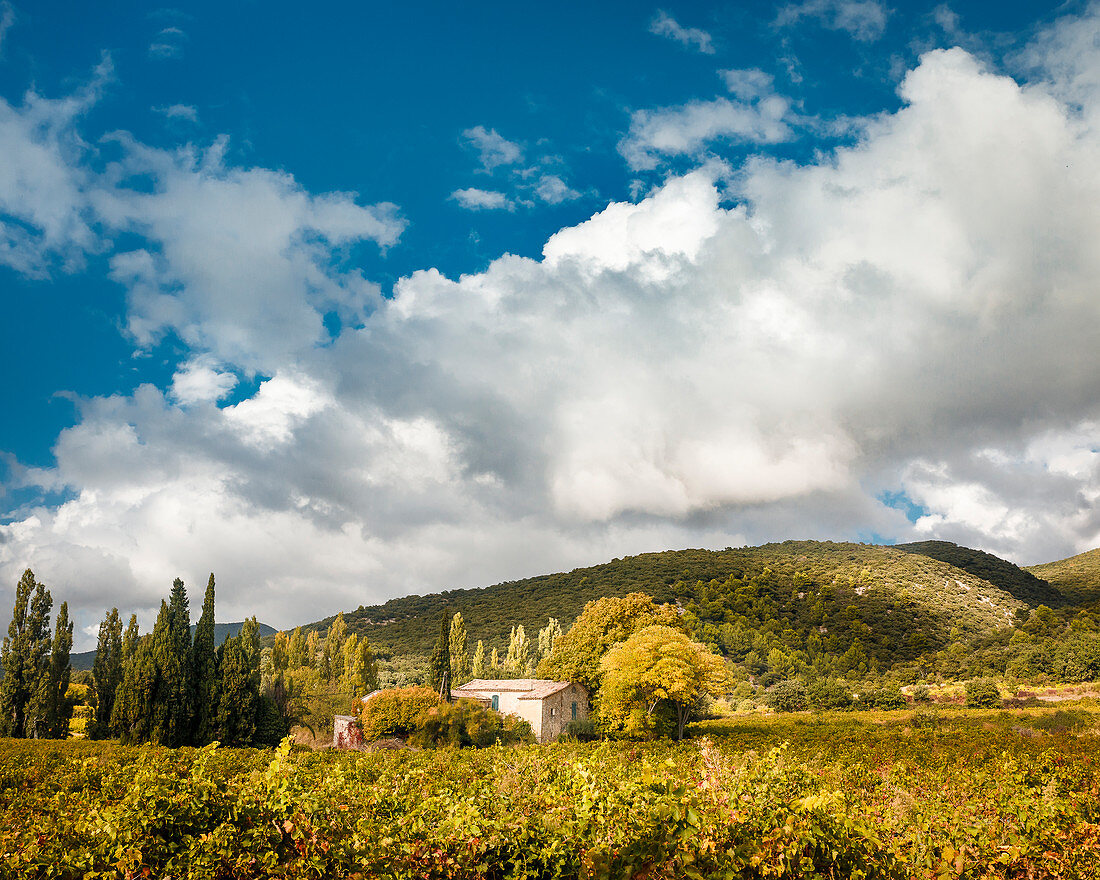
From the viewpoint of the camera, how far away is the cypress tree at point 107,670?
36.2 m

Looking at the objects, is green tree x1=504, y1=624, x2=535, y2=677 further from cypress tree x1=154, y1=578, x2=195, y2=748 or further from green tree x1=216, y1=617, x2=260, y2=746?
cypress tree x1=154, y1=578, x2=195, y2=748

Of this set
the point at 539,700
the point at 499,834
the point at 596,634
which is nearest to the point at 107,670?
the point at 539,700

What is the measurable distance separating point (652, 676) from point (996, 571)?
11083 cm

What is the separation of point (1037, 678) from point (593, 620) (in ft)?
135

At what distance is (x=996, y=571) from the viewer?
113 meters

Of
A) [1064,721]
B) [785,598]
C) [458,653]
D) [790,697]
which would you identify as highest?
[785,598]

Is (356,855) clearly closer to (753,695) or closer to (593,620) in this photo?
(593,620)

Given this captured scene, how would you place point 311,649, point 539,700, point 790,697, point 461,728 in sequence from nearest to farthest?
1. point 461,728
2. point 539,700
3. point 790,697
4. point 311,649

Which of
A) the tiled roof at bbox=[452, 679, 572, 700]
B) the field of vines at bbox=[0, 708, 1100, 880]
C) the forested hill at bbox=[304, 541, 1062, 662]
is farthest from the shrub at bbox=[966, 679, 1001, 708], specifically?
the field of vines at bbox=[0, 708, 1100, 880]

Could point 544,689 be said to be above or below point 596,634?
below

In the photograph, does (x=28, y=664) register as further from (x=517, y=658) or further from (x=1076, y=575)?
(x=1076, y=575)

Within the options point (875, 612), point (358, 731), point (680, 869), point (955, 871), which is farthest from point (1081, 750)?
point (875, 612)

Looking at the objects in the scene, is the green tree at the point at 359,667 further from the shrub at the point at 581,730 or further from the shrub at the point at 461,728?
the shrub at the point at 461,728

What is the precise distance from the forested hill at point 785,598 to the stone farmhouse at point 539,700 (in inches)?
896
